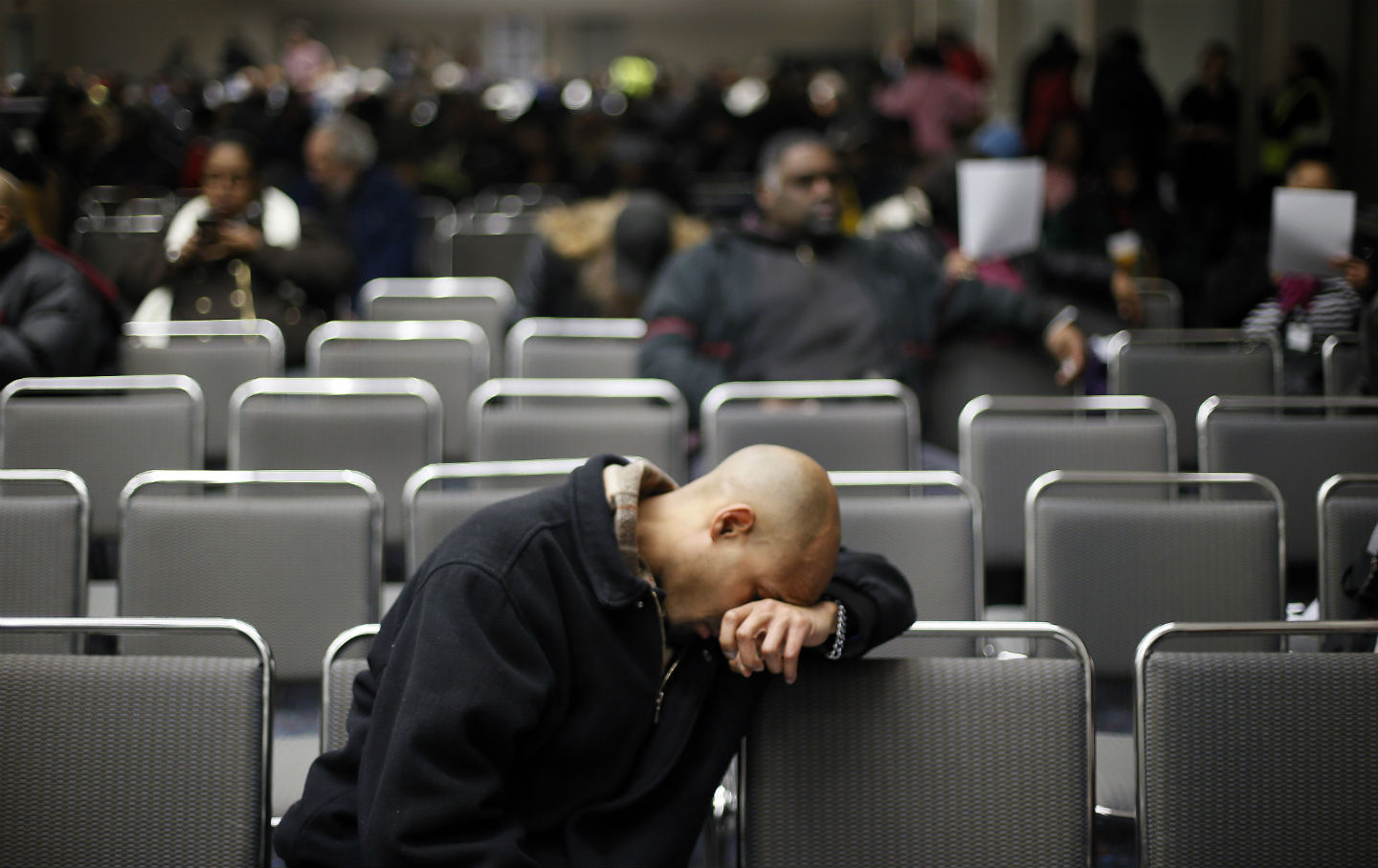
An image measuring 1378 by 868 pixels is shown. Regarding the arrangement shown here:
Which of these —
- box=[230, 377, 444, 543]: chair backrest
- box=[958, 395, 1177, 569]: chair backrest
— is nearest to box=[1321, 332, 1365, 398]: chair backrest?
box=[958, 395, 1177, 569]: chair backrest

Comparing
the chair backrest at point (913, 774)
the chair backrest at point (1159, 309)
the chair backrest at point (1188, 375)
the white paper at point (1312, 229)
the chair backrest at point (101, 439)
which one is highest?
the white paper at point (1312, 229)

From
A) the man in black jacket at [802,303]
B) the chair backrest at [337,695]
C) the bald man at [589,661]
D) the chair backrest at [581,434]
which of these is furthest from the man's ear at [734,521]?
the man in black jacket at [802,303]

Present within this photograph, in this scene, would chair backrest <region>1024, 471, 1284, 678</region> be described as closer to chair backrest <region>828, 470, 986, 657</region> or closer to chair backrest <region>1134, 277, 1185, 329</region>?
chair backrest <region>828, 470, 986, 657</region>

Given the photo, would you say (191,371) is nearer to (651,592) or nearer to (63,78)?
(651,592)

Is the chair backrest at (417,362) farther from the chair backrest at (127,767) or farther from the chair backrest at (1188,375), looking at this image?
the chair backrest at (127,767)

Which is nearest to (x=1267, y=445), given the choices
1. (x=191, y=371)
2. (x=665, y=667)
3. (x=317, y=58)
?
(x=665, y=667)

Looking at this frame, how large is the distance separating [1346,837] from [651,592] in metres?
1.02

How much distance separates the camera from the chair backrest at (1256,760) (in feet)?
6.09

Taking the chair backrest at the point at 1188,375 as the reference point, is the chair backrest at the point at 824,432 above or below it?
below

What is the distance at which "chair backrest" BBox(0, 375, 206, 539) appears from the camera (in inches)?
126

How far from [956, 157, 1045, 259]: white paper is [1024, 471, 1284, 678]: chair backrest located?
5.96 ft

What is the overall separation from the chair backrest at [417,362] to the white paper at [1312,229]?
8.02 feet

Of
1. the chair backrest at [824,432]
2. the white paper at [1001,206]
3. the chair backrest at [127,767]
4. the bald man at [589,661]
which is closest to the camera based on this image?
the bald man at [589,661]

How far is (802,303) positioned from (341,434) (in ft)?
4.59
